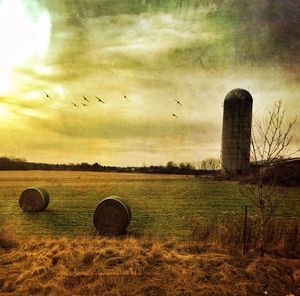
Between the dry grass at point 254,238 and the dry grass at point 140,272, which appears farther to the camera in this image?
the dry grass at point 254,238

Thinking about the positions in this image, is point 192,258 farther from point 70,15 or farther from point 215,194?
point 215,194

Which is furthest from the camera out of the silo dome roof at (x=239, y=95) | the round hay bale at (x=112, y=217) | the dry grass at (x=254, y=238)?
the silo dome roof at (x=239, y=95)

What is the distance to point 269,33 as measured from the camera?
11.7 metres

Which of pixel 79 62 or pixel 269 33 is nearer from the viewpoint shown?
pixel 269 33

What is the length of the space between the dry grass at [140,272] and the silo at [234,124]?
63.7ft

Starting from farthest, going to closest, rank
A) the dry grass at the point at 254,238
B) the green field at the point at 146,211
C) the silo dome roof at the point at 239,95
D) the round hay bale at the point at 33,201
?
the silo dome roof at the point at 239,95 < the round hay bale at the point at 33,201 < the green field at the point at 146,211 < the dry grass at the point at 254,238

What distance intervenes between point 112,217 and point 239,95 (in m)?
20.7

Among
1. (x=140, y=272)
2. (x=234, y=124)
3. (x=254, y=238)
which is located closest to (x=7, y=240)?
(x=140, y=272)

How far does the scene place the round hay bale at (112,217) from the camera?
36.8 feet

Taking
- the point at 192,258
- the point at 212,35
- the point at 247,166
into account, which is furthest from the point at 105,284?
the point at 247,166

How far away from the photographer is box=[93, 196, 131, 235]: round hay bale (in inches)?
441

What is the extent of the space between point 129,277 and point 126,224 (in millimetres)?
5018

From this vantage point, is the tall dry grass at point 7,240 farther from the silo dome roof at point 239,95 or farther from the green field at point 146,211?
the silo dome roof at point 239,95

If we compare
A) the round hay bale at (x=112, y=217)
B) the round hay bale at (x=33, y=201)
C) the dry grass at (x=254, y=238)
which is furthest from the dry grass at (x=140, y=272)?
the round hay bale at (x=33, y=201)
